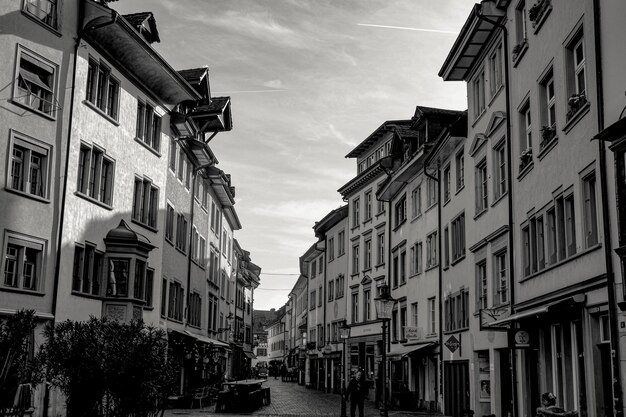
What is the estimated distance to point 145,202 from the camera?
104 feet

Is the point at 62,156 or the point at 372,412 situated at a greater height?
the point at 62,156

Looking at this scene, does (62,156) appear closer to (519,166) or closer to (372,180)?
(519,166)

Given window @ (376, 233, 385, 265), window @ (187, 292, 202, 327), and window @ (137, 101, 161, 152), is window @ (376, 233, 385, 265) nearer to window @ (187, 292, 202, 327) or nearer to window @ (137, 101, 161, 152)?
window @ (187, 292, 202, 327)

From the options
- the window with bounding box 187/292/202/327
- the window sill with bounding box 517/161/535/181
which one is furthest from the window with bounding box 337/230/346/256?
the window sill with bounding box 517/161/535/181

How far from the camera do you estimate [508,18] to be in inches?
931

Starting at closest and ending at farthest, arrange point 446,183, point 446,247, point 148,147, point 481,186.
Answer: point 481,186, point 148,147, point 446,247, point 446,183

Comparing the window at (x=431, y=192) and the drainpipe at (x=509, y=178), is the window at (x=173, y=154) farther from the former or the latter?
the drainpipe at (x=509, y=178)

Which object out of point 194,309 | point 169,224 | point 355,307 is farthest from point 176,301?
point 355,307

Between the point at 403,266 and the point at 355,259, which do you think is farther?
the point at 355,259

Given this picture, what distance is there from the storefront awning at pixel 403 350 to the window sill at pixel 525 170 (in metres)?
13.1

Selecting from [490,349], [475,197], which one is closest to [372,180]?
[475,197]

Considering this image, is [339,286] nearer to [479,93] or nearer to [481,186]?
[481,186]

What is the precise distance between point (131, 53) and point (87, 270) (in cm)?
801

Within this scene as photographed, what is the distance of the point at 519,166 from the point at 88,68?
47.4ft
